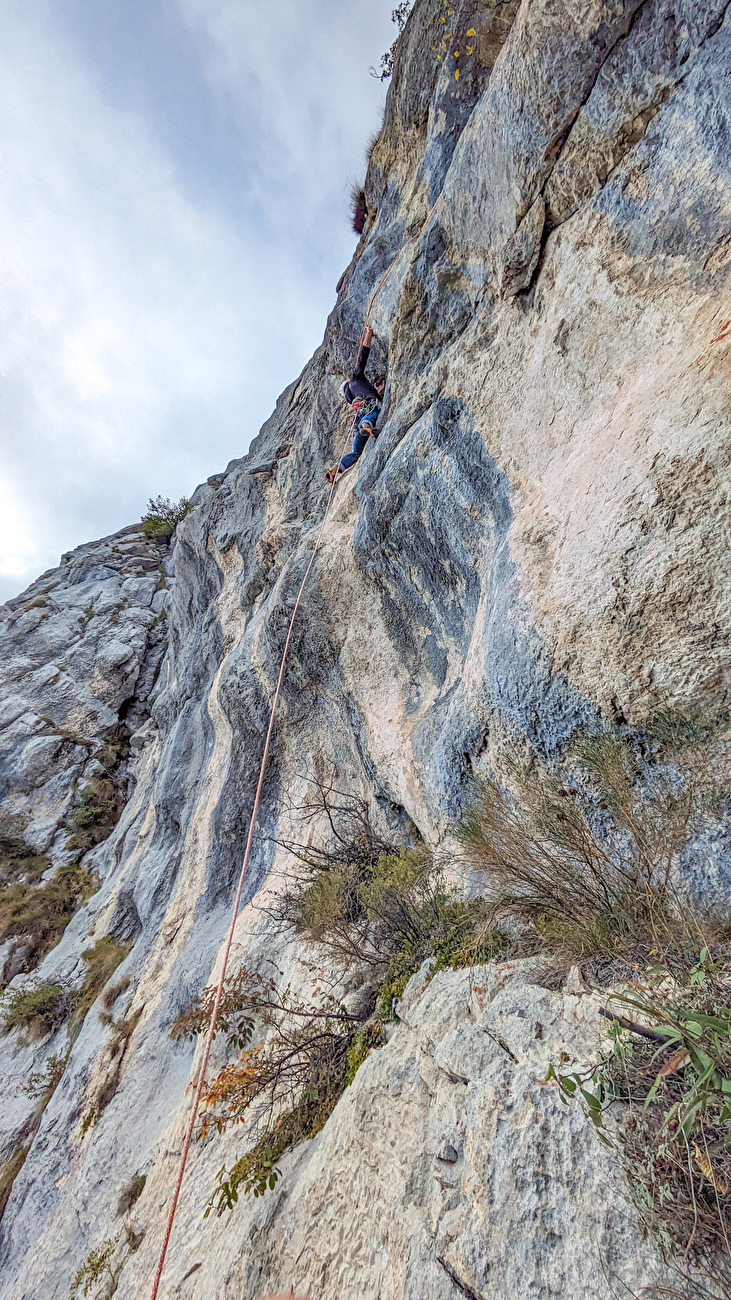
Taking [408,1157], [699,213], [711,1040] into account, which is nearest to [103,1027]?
[408,1157]

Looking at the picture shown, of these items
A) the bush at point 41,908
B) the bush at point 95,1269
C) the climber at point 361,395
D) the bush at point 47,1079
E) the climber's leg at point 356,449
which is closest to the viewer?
the bush at point 95,1269

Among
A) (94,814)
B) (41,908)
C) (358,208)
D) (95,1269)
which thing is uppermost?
(358,208)

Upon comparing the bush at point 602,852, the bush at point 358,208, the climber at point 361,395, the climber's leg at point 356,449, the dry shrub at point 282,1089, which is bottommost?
the dry shrub at point 282,1089

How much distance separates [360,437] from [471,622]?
394cm

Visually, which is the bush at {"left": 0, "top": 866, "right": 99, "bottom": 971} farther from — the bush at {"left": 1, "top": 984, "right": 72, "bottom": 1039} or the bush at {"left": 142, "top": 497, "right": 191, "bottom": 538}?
the bush at {"left": 142, "top": 497, "right": 191, "bottom": 538}

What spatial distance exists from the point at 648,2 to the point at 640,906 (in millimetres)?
5513

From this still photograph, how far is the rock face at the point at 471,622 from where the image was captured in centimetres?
244

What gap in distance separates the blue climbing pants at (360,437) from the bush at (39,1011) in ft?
→ 35.9

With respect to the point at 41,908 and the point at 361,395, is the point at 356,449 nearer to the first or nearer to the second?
the point at 361,395

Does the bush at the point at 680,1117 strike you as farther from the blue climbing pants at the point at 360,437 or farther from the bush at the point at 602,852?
the blue climbing pants at the point at 360,437

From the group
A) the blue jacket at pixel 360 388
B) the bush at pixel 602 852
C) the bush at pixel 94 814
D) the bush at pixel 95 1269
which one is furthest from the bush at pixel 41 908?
the blue jacket at pixel 360 388

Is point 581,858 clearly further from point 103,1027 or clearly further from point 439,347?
point 103,1027

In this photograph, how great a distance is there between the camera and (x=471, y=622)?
4.79 m

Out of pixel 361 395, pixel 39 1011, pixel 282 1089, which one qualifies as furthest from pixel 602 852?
pixel 39 1011
